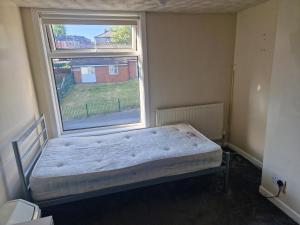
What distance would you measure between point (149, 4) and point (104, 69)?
3.31 ft

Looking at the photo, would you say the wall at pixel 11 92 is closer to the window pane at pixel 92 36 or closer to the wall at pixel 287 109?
the window pane at pixel 92 36

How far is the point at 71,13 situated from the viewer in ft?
7.64

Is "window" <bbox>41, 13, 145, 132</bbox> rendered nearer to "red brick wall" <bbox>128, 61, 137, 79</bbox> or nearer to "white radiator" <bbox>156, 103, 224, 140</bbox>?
"red brick wall" <bbox>128, 61, 137, 79</bbox>

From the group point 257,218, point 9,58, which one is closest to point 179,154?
point 257,218

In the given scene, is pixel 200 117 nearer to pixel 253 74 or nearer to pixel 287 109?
pixel 253 74

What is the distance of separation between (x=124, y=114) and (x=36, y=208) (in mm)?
1695

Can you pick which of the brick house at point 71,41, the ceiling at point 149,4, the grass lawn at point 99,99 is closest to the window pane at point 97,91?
the grass lawn at point 99,99

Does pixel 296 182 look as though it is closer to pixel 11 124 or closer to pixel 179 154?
pixel 179 154

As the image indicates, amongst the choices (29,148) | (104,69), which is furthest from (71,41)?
(29,148)

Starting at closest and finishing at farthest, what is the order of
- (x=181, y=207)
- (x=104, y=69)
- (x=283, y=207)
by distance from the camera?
1. (x=283, y=207)
2. (x=181, y=207)
3. (x=104, y=69)

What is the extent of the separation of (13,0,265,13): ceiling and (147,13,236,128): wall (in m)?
0.21

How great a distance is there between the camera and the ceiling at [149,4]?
6.77 ft

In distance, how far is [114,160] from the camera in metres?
1.98

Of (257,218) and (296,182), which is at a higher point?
(296,182)
